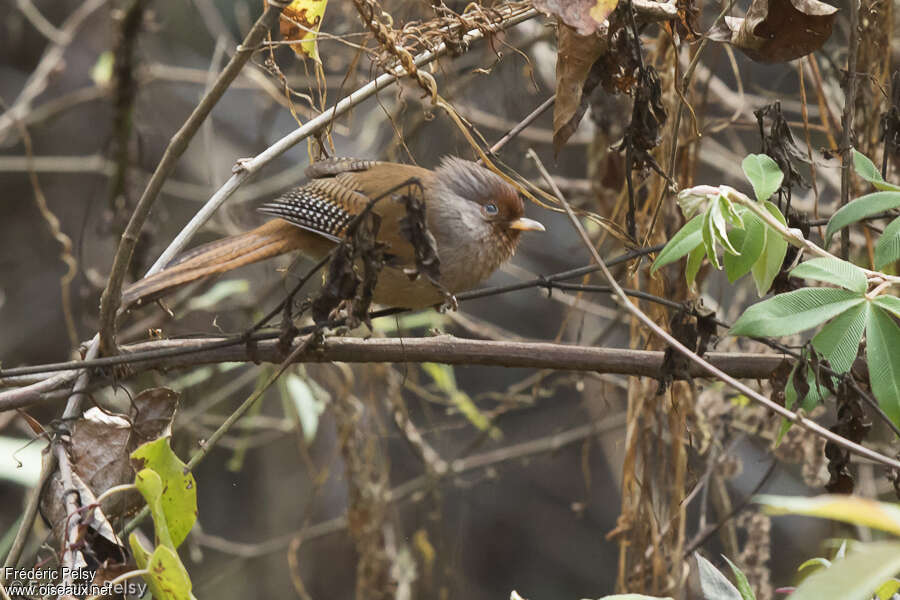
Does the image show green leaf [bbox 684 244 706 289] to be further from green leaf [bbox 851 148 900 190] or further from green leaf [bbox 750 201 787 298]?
green leaf [bbox 851 148 900 190]

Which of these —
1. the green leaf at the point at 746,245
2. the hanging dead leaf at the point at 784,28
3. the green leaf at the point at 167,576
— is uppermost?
the hanging dead leaf at the point at 784,28

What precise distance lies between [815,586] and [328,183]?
7.26ft

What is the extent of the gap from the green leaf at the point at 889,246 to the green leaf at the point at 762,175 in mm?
219

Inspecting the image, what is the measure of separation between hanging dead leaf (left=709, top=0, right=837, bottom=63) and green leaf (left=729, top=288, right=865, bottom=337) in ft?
1.87

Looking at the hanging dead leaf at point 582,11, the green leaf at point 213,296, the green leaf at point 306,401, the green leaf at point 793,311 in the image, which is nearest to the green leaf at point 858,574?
the green leaf at point 793,311

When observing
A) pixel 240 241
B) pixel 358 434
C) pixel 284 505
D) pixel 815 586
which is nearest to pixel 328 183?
pixel 240 241

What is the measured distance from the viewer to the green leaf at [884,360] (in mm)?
1648

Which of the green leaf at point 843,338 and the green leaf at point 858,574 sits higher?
the green leaf at point 858,574

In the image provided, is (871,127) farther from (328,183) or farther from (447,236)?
(328,183)

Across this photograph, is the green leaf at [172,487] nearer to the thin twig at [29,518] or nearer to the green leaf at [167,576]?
the green leaf at [167,576]

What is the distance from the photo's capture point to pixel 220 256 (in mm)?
2590

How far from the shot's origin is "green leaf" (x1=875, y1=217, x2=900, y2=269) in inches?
68.8

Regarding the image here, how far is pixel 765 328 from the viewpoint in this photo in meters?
1.66

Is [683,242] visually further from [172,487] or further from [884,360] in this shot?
[172,487]
